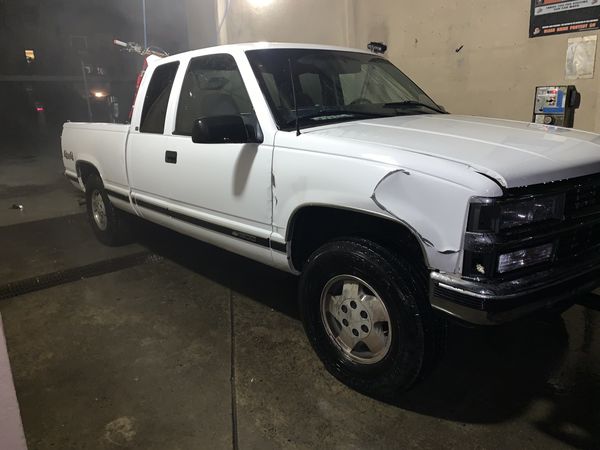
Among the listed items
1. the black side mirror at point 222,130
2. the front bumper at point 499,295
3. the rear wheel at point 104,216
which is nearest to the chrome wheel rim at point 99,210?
the rear wheel at point 104,216

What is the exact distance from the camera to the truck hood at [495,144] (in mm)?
1978

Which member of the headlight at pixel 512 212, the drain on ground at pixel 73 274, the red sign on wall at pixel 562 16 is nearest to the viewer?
the headlight at pixel 512 212

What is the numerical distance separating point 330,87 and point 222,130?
95 cm

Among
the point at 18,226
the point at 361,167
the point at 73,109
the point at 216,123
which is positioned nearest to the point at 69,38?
Answer: the point at 73,109

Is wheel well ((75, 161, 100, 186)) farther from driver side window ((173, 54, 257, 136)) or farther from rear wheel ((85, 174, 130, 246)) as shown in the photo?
driver side window ((173, 54, 257, 136))

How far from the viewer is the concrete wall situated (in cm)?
478

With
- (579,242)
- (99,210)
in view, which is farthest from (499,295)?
(99,210)

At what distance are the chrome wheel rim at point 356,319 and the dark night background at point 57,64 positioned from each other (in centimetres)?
1033

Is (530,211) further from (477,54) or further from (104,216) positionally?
(104,216)

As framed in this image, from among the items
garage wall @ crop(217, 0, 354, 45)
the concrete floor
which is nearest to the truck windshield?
the concrete floor

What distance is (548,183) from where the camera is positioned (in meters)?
2.00

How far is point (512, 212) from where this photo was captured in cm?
194

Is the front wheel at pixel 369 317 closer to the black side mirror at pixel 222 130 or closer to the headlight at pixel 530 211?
the headlight at pixel 530 211

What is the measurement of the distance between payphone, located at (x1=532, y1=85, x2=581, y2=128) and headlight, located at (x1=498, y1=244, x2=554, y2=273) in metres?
2.68
